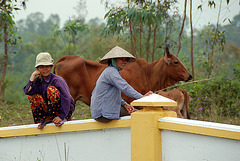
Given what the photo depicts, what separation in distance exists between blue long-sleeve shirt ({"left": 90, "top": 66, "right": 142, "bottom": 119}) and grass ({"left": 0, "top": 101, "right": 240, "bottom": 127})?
3.66 meters

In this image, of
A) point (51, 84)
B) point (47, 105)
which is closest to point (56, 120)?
point (47, 105)

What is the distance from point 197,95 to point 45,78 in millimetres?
4613

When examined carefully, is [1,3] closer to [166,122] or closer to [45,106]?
[45,106]

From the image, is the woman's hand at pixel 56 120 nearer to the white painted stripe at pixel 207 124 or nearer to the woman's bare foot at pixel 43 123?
the woman's bare foot at pixel 43 123

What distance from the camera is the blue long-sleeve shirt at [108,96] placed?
11.9ft

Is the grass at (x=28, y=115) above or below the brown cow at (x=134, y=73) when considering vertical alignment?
below

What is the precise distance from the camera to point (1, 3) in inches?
351

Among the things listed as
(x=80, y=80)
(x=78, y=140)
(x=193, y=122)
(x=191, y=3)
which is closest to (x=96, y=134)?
(x=78, y=140)

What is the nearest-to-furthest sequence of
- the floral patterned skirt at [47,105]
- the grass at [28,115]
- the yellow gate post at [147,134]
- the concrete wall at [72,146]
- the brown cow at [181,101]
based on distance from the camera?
the yellow gate post at [147,134] → the concrete wall at [72,146] → the floral patterned skirt at [47,105] → the brown cow at [181,101] → the grass at [28,115]

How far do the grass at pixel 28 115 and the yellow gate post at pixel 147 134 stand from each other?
3866mm

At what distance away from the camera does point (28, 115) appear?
905 centimetres

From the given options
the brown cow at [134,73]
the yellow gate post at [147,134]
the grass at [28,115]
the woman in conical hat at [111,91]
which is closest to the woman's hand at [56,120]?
the woman in conical hat at [111,91]

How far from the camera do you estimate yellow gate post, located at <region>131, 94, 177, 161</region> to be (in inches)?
122

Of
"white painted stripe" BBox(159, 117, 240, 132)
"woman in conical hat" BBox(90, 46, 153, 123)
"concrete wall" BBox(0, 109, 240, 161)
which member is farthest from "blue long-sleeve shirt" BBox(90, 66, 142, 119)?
"white painted stripe" BBox(159, 117, 240, 132)
